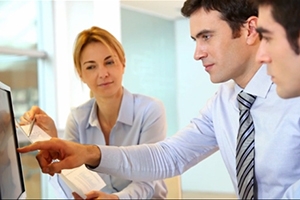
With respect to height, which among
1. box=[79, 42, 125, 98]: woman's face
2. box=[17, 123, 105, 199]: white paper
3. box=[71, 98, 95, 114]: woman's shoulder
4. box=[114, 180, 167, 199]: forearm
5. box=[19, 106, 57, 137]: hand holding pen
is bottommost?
box=[114, 180, 167, 199]: forearm

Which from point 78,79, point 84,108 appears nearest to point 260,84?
point 84,108

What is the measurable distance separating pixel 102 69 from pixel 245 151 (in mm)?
885

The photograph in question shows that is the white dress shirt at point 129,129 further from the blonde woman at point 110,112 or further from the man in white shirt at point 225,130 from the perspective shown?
the man in white shirt at point 225,130

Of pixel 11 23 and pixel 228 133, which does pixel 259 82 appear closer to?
pixel 228 133

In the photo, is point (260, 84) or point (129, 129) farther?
point (129, 129)

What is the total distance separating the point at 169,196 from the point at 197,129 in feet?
2.23

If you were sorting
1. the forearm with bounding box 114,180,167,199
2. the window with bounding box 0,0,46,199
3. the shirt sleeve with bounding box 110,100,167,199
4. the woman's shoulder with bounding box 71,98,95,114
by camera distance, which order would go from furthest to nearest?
the window with bounding box 0,0,46,199
the woman's shoulder with bounding box 71,98,95,114
the shirt sleeve with bounding box 110,100,167,199
the forearm with bounding box 114,180,167,199

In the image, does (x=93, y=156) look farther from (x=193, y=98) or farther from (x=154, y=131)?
(x=193, y=98)

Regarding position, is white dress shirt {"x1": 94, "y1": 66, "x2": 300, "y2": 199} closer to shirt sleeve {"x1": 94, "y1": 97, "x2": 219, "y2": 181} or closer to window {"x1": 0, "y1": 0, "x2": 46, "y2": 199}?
shirt sleeve {"x1": 94, "y1": 97, "x2": 219, "y2": 181}

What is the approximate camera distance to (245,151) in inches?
59.0

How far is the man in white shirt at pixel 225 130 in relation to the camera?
56.7 inches

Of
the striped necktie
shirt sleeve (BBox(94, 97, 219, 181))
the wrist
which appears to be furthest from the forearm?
the striped necktie

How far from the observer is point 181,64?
3.63m

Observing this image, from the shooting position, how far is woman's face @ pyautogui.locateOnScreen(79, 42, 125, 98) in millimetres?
2148
